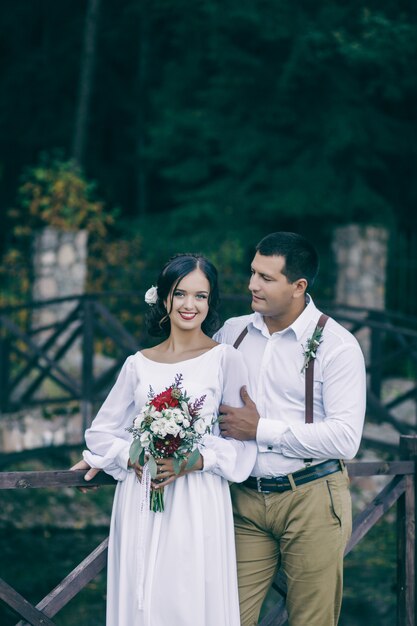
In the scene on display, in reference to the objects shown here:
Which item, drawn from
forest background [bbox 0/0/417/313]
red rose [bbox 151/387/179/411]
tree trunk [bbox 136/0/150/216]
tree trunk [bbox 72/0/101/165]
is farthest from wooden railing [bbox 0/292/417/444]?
tree trunk [bbox 136/0/150/216]

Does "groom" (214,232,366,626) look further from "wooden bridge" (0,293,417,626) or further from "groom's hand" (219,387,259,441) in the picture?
"wooden bridge" (0,293,417,626)

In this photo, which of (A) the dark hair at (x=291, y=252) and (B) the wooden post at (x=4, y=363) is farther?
(B) the wooden post at (x=4, y=363)

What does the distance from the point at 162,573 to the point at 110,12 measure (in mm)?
15389

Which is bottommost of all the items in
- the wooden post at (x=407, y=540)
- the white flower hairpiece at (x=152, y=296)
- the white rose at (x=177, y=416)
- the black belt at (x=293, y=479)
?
the wooden post at (x=407, y=540)

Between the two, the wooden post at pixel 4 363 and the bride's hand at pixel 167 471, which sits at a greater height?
the bride's hand at pixel 167 471

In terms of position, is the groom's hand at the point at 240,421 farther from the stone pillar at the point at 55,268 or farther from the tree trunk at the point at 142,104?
the tree trunk at the point at 142,104

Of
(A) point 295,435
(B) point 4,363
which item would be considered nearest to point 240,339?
(A) point 295,435

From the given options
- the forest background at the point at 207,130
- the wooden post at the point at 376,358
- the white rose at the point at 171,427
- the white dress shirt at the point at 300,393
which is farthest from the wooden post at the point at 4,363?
the white rose at the point at 171,427

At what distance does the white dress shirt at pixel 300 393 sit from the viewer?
312 centimetres

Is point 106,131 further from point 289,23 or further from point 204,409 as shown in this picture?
point 204,409

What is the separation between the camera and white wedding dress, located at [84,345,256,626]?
10.0 feet

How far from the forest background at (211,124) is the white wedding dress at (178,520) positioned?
7358mm

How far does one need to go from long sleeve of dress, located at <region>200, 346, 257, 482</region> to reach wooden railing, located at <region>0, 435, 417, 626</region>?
0.46 m

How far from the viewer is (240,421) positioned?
3.15 metres
